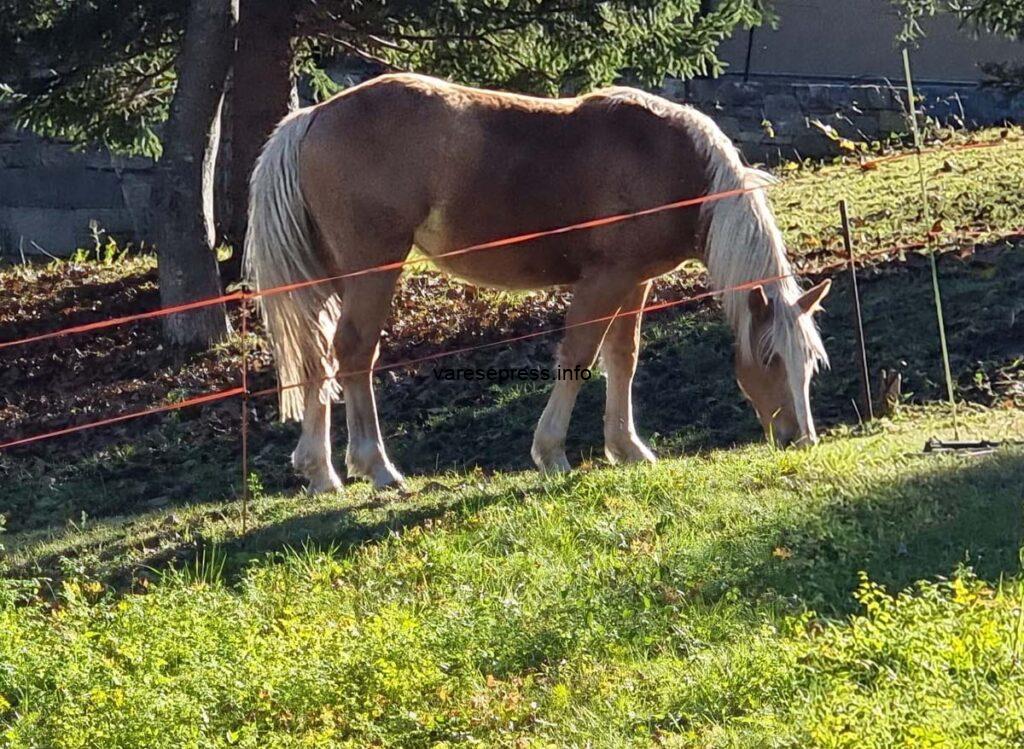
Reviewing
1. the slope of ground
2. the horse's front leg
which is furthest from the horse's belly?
the slope of ground

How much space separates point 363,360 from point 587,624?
3332mm

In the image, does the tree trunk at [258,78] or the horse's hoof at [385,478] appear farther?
the tree trunk at [258,78]

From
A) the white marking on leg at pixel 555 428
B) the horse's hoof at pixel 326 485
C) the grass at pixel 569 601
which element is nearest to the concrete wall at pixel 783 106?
the grass at pixel 569 601

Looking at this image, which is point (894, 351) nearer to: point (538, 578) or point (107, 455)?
point (538, 578)

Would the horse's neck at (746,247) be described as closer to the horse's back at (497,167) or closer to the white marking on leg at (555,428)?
the horse's back at (497,167)

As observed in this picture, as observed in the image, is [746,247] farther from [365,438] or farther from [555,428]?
[365,438]

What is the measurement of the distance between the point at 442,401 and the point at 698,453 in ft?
9.83

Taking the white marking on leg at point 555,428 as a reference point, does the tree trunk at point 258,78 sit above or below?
above

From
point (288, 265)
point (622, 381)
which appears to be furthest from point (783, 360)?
point (288, 265)

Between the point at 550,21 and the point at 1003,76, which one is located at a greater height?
the point at 550,21

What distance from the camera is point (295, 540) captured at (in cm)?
727

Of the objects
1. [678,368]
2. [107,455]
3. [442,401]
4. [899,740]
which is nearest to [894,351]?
[678,368]

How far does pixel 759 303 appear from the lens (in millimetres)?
8195

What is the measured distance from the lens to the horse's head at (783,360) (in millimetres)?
8125
